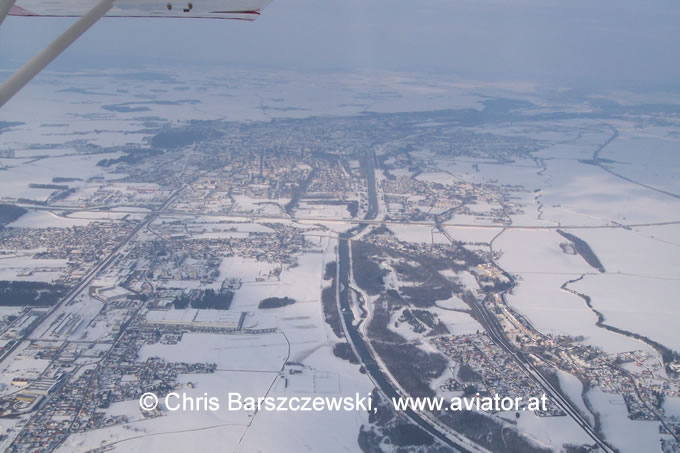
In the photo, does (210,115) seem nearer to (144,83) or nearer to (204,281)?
(144,83)

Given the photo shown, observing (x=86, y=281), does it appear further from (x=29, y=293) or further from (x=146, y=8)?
(x=146, y=8)

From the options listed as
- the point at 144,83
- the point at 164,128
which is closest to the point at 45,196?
the point at 164,128

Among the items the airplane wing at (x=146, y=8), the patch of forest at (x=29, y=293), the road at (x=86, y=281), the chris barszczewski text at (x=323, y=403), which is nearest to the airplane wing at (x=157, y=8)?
the airplane wing at (x=146, y=8)

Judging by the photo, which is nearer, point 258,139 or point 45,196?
point 45,196

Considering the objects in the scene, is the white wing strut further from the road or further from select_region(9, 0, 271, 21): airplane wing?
the road

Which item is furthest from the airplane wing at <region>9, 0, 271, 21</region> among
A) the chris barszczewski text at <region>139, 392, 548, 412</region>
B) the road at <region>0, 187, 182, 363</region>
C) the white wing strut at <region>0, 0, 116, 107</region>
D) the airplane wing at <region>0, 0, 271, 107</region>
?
the road at <region>0, 187, 182, 363</region>

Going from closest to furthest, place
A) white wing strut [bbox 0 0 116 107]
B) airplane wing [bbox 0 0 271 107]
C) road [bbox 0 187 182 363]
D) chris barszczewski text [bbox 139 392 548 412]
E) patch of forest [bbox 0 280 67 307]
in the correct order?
white wing strut [bbox 0 0 116 107]
airplane wing [bbox 0 0 271 107]
chris barszczewski text [bbox 139 392 548 412]
road [bbox 0 187 182 363]
patch of forest [bbox 0 280 67 307]
